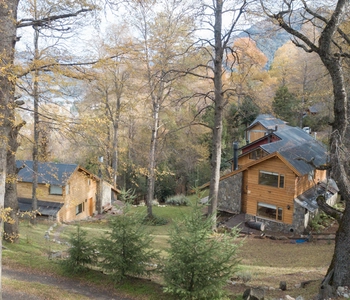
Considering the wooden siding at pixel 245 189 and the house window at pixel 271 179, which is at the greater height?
the house window at pixel 271 179

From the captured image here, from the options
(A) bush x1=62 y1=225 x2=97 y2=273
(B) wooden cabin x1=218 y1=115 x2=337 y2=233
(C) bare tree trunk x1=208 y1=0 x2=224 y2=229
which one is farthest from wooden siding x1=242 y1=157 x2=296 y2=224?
(A) bush x1=62 y1=225 x2=97 y2=273

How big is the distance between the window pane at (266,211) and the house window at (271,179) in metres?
1.45

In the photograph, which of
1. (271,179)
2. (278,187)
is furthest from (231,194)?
(278,187)

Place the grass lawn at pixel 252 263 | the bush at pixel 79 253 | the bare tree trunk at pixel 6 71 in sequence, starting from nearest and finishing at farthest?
the bare tree trunk at pixel 6 71, the grass lawn at pixel 252 263, the bush at pixel 79 253

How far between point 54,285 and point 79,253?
0.97 metres

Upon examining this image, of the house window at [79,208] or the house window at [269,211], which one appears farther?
the house window at [79,208]

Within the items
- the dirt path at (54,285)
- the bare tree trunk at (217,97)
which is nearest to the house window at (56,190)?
the bare tree trunk at (217,97)

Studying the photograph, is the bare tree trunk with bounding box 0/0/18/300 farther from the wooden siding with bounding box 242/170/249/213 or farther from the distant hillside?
the wooden siding with bounding box 242/170/249/213

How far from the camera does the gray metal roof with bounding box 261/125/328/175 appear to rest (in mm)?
18781

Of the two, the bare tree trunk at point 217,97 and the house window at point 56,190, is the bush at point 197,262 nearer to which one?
the bare tree trunk at point 217,97

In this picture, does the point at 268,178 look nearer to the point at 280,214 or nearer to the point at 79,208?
the point at 280,214

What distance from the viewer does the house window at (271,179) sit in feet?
61.9

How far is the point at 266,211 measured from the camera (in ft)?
64.8

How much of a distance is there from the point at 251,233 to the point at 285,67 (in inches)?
1330
